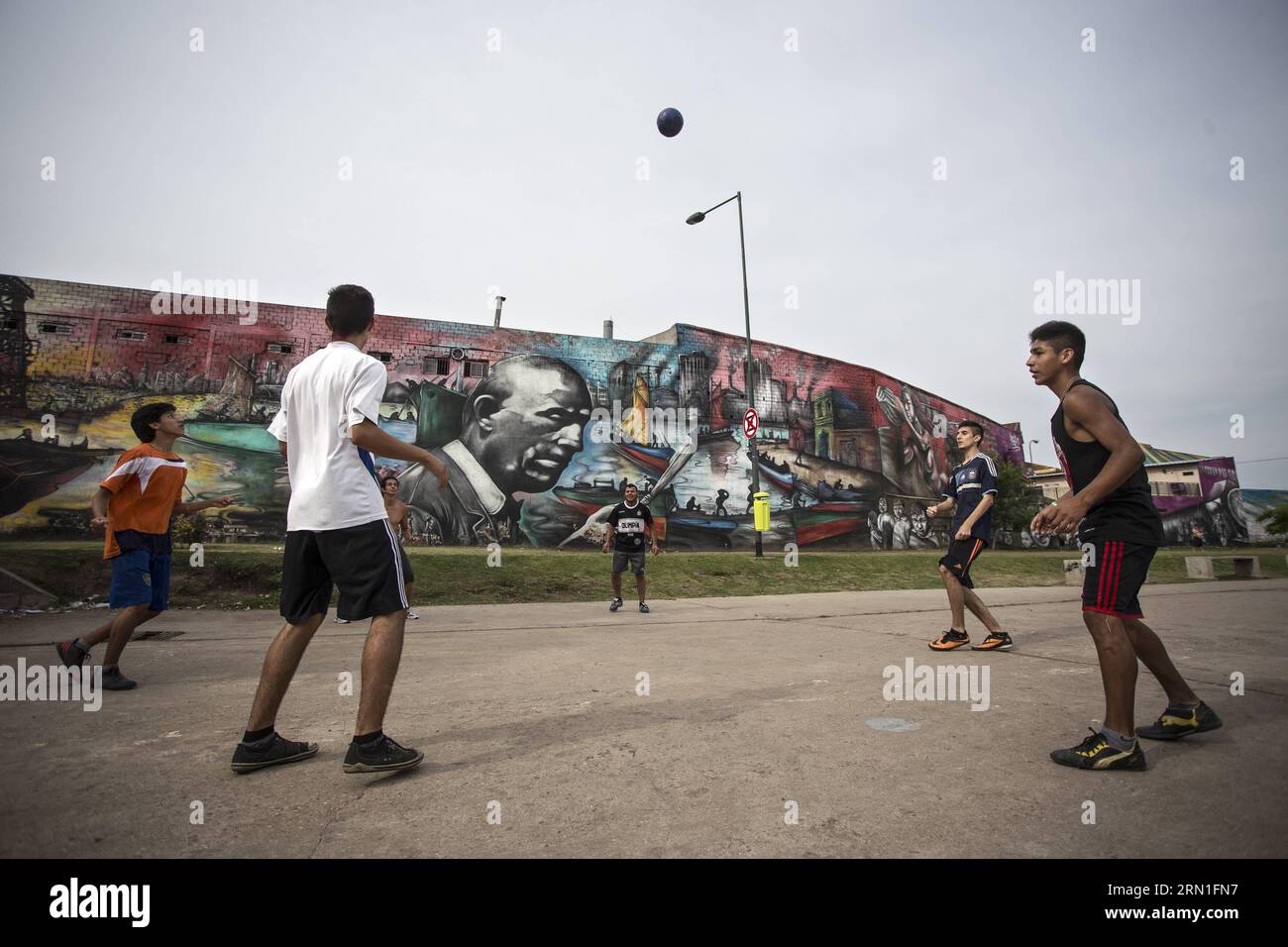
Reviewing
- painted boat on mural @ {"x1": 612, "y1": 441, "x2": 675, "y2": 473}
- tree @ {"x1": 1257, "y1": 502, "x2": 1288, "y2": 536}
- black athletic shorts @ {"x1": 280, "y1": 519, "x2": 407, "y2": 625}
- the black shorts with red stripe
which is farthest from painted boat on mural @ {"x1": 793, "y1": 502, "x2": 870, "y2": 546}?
tree @ {"x1": 1257, "y1": 502, "x2": 1288, "y2": 536}

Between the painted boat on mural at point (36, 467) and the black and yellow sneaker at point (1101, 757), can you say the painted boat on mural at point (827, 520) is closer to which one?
the painted boat on mural at point (36, 467)

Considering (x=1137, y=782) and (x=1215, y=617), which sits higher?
(x=1137, y=782)

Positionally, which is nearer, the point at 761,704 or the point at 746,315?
the point at 761,704

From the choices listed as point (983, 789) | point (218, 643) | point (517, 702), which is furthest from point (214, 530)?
point (983, 789)

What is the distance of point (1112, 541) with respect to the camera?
9.71 feet

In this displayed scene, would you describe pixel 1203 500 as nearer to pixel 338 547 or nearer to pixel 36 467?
pixel 338 547

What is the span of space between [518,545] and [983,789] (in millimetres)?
21431

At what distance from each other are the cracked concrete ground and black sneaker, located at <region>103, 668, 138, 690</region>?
126 mm

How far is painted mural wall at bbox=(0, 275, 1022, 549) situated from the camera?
20.2 metres

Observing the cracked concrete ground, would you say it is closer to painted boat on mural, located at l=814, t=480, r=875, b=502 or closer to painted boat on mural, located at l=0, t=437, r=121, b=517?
painted boat on mural, located at l=0, t=437, r=121, b=517

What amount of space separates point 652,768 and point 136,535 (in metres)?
4.15

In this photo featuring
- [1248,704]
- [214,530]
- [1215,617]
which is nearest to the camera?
[1248,704]

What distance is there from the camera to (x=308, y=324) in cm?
2242
